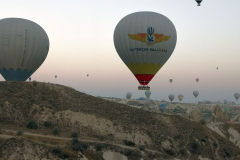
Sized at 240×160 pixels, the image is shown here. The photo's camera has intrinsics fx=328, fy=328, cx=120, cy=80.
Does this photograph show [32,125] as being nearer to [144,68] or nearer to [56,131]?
[56,131]

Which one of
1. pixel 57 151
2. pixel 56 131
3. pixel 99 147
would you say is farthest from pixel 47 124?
pixel 57 151

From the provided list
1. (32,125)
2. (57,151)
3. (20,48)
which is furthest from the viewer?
(20,48)

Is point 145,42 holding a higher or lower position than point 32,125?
higher

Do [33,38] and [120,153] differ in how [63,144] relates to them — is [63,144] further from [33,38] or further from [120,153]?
[33,38]

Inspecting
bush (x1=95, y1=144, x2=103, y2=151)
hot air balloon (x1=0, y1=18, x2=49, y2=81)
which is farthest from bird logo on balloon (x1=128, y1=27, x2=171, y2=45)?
bush (x1=95, y1=144, x2=103, y2=151)

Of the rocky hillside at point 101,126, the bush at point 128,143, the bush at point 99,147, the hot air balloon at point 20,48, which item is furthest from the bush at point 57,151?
the hot air balloon at point 20,48

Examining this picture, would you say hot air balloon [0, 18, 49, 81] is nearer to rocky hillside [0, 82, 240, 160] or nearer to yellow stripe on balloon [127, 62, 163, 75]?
rocky hillside [0, 82, 240, 160]
